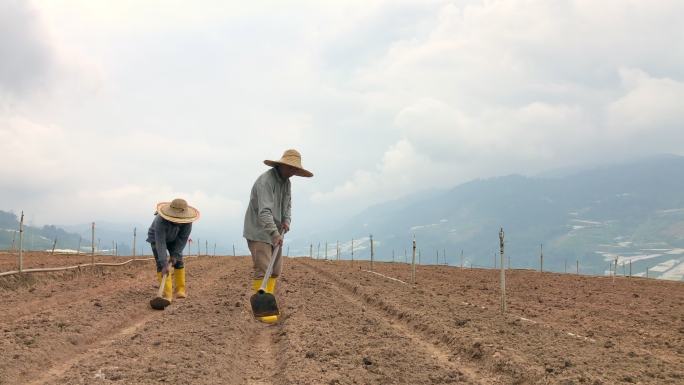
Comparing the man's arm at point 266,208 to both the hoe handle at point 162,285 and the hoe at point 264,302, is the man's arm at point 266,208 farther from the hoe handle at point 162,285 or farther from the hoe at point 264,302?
the hoe handle at point 162,285

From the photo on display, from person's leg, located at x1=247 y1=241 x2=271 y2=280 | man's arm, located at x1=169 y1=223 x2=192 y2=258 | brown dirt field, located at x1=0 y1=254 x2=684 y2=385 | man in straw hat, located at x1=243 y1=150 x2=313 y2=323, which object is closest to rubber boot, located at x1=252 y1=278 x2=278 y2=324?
man in straw hat, located at x1=243 y1=150 x2=313 y2=323

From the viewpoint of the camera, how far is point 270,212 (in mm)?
8031

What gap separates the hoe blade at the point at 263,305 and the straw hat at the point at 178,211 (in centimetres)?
327

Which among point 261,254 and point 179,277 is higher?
point 261,254

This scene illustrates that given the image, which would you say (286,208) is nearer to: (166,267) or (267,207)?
(267,207)

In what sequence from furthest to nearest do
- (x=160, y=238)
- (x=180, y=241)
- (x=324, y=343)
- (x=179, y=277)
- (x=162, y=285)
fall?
(x=179, y=277) → (x=180, y=241) → (x=160, y=238) → (x=162, y=285) → (x=324, y=343)

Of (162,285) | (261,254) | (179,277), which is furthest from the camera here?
(179,277)

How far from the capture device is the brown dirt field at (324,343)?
17.5 feet

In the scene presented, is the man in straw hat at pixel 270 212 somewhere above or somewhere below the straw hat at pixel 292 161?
below

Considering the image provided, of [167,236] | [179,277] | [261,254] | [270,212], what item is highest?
[270,212]

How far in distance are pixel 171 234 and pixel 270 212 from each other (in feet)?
12.5

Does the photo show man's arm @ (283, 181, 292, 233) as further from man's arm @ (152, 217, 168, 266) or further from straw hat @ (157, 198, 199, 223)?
man's arm @ (152, 217, 168, 266)

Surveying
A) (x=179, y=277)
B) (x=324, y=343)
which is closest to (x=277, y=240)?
(x=324, y=343)

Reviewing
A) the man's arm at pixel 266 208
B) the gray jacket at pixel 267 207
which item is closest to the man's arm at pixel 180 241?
the gray jacket at pixel 267 207
